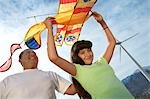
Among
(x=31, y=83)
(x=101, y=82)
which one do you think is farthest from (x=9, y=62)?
(x=101, y=82)

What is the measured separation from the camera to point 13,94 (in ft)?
15.0

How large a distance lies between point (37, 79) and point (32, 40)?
331 centimetres

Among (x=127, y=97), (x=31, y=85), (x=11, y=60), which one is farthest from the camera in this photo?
(x=11, y=60)

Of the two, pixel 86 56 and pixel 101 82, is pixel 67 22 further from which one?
pixel 101 82

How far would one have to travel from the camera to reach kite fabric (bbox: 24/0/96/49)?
6711 millimetres

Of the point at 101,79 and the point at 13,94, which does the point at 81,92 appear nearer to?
the point at 101,79

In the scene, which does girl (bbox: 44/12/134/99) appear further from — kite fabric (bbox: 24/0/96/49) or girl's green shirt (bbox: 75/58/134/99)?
kite fabric (bbox: 24/0/96/49)

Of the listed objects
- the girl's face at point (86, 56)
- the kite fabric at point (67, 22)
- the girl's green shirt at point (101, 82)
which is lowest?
the girl's green shirt at point (101, 82)

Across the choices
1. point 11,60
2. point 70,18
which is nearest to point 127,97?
point 11,60

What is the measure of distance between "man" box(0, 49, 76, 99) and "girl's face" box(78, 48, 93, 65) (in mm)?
684

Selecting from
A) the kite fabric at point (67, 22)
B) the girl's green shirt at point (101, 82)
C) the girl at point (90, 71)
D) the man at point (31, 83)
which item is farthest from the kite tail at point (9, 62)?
the girl's green shirt at point (101, 82)

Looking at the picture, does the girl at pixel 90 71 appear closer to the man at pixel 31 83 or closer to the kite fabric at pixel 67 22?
the man at pixel 31 83

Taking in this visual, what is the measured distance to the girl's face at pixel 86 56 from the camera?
13.3 feet

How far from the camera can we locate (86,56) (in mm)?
4062
